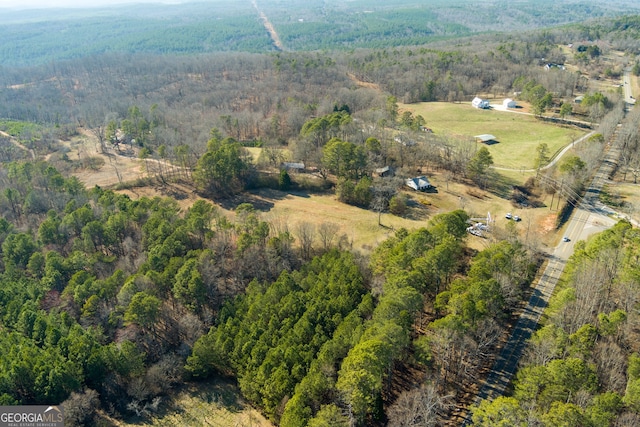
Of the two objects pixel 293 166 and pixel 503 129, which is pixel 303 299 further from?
pixel 503 129

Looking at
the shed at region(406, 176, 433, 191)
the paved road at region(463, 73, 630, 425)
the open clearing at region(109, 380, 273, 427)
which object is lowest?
the open clearing at region(109, 380, 273, 427)

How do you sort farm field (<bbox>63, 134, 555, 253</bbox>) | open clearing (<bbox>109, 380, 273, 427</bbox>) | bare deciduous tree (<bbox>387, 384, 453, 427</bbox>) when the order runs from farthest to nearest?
farm field (<bbox>63, 134, 555, 253</bbox>) → open clearing (<bbox>109, 380, 273, 427</bbox>) → bare deciduous tree (<bbox>387, 384, 453, 427</bbox>)

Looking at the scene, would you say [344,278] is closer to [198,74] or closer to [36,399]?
[36,399]

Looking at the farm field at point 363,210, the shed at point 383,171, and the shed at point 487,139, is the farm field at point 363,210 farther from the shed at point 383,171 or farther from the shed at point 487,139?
the shed at point 487,139

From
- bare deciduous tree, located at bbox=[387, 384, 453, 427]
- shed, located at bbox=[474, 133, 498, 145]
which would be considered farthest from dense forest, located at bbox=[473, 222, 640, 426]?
shed, located at bbox=[474, 133, 498, 145]

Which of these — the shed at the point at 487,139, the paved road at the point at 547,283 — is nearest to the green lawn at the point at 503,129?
the shed at the point at 487,139

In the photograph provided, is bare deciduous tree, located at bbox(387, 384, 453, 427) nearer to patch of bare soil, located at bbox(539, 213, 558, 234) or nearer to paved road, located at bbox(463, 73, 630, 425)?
paved road, located at bbox(463, 73, 630, 425)

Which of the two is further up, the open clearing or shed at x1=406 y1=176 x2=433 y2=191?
shed at x1=406 y1=176 x2=433 y2=191

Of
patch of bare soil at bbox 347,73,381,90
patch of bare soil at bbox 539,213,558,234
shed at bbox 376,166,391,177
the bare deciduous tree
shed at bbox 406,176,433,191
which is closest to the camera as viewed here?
the bare deciduous tree
